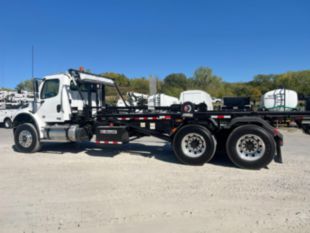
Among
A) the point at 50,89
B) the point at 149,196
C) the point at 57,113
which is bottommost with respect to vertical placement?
the point at 149,196

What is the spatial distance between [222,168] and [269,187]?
143 centimetres

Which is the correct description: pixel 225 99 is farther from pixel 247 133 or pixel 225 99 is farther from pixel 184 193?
pixel 184 193

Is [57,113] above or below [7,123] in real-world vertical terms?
above

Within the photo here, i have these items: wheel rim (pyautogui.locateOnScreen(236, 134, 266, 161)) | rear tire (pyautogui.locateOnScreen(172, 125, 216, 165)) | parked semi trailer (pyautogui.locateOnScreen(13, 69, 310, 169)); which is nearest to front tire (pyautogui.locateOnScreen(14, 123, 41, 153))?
parked semi trailer (pyautogui.locateOnScreen(13, 69, 310, 169))

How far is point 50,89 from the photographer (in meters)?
7.70

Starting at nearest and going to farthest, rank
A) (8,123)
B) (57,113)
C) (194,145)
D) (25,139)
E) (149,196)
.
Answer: (149,196) → (194,145) → (57,113) → (25,139) → (8,123)

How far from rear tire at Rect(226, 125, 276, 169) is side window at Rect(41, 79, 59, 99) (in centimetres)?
553

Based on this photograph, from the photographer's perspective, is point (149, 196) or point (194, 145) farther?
point (194, 145)

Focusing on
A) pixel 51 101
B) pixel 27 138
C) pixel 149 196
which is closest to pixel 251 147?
pixel 149 196

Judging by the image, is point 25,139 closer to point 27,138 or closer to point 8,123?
point 27,138

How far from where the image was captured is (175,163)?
638 centimetres

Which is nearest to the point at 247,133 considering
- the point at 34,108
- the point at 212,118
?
the point at 212,118

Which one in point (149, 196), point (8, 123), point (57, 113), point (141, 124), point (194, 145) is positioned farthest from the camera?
point (8, 123)

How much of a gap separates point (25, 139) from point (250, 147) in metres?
6.89
